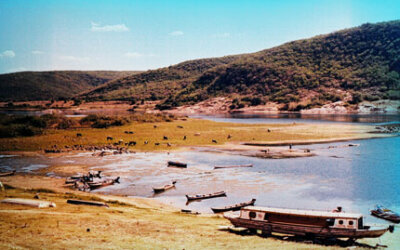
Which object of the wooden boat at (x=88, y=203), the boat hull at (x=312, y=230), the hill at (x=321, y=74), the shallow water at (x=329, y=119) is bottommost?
the wooden boat at (x=88, y=203)

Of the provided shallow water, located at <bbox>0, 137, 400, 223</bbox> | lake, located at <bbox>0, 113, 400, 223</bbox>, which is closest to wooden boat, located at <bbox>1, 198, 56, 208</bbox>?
lake, located at <bbox>0, 113, 400, 223</bbox>

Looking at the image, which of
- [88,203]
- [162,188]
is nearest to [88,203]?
[88,203]

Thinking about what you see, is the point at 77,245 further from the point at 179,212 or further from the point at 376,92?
the point at 376,92

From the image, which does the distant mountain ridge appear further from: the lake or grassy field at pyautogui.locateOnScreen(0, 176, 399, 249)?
grassy field at pyautogui.locateOnScreen(0, 176, 399, 249)

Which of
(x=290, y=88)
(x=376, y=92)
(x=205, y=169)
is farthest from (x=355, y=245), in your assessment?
(x=290, y=88)

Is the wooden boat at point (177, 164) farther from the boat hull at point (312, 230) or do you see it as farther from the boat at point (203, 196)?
the boat hull at point (312, 230)

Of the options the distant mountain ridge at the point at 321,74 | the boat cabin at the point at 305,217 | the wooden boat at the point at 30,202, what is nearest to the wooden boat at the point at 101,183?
the wooden boat at the point at 30,202

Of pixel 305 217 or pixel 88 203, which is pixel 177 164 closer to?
pixel 88 203
